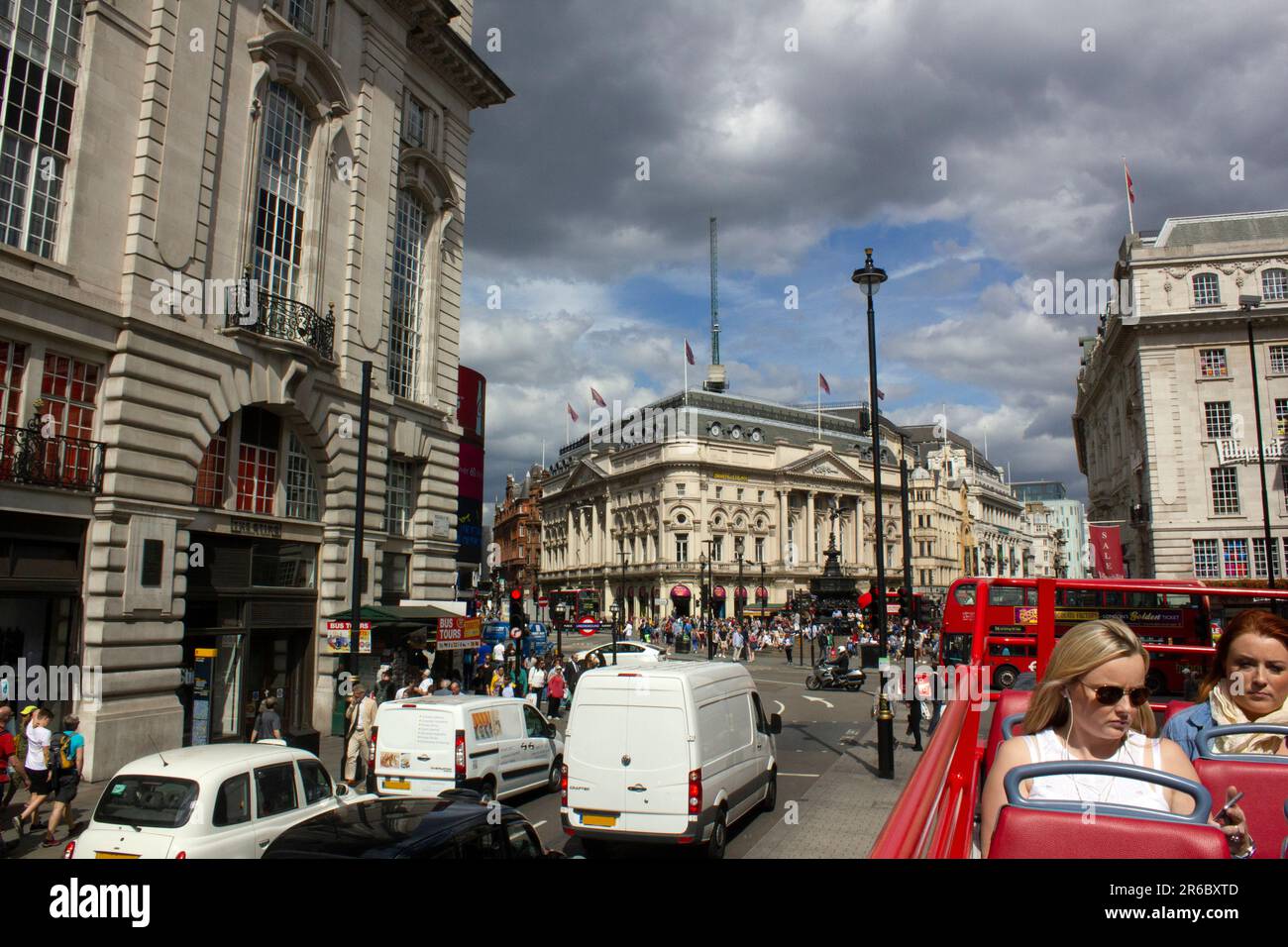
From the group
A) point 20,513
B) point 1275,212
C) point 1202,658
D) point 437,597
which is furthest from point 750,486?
point 20,513

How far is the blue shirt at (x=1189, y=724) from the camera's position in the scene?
396 cm

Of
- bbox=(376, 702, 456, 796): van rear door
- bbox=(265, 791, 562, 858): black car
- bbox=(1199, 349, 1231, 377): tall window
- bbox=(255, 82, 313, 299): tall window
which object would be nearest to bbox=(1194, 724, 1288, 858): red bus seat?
bbox=(265, 791, 562, 858): black car

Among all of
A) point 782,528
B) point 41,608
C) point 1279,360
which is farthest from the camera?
point 782,528

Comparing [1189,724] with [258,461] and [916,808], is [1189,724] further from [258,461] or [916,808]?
[258,461]

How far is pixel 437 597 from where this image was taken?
27.7 meters

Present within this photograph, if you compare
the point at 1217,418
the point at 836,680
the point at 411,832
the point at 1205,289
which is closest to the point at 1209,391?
the point at 1217,418

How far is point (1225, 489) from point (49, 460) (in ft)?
164

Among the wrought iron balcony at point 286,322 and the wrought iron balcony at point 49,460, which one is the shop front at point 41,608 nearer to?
the wrought iron balcony at point 49,460

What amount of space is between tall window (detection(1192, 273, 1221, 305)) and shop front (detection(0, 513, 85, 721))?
51.2 m

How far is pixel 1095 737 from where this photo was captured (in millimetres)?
3162

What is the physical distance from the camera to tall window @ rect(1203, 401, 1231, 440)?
145 feet

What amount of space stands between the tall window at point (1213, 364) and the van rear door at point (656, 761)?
149 ft

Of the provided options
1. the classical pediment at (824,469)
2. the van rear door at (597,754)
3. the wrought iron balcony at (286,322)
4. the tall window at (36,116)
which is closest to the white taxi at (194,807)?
the van rear door at (597,754)
